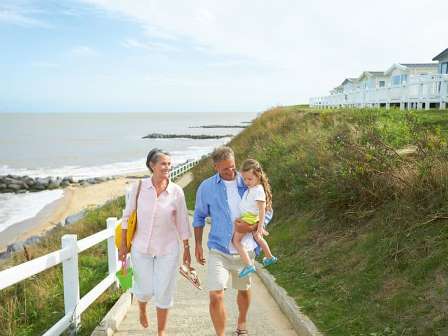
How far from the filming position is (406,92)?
1877cm

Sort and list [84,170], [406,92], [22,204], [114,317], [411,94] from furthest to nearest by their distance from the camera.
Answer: [84,170] → [22,204] → [406,92] → [411,94] → [114,317]

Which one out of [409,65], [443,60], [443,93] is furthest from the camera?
[409,65]

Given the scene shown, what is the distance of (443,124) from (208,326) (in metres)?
8.29

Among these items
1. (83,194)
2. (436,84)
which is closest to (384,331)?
(436,84)

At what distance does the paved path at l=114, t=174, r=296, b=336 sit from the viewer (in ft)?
16.3

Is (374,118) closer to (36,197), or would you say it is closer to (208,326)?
(208,326)

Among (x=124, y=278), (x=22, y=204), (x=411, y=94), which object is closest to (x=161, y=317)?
(x=124, y=278)

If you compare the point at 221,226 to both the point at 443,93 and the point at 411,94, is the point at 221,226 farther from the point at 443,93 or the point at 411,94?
the point at 411,94

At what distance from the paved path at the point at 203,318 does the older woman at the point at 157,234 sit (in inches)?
30.9

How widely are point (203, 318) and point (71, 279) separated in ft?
5.35

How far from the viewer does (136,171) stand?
44.0 m

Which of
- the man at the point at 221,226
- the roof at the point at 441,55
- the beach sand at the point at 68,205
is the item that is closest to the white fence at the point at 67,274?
the man at the point at 221,226

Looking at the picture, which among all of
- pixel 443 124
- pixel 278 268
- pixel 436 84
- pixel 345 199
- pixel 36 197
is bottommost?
pixel 36 197

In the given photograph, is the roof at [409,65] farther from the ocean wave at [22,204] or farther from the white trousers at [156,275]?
the white trousers at [156,275]
